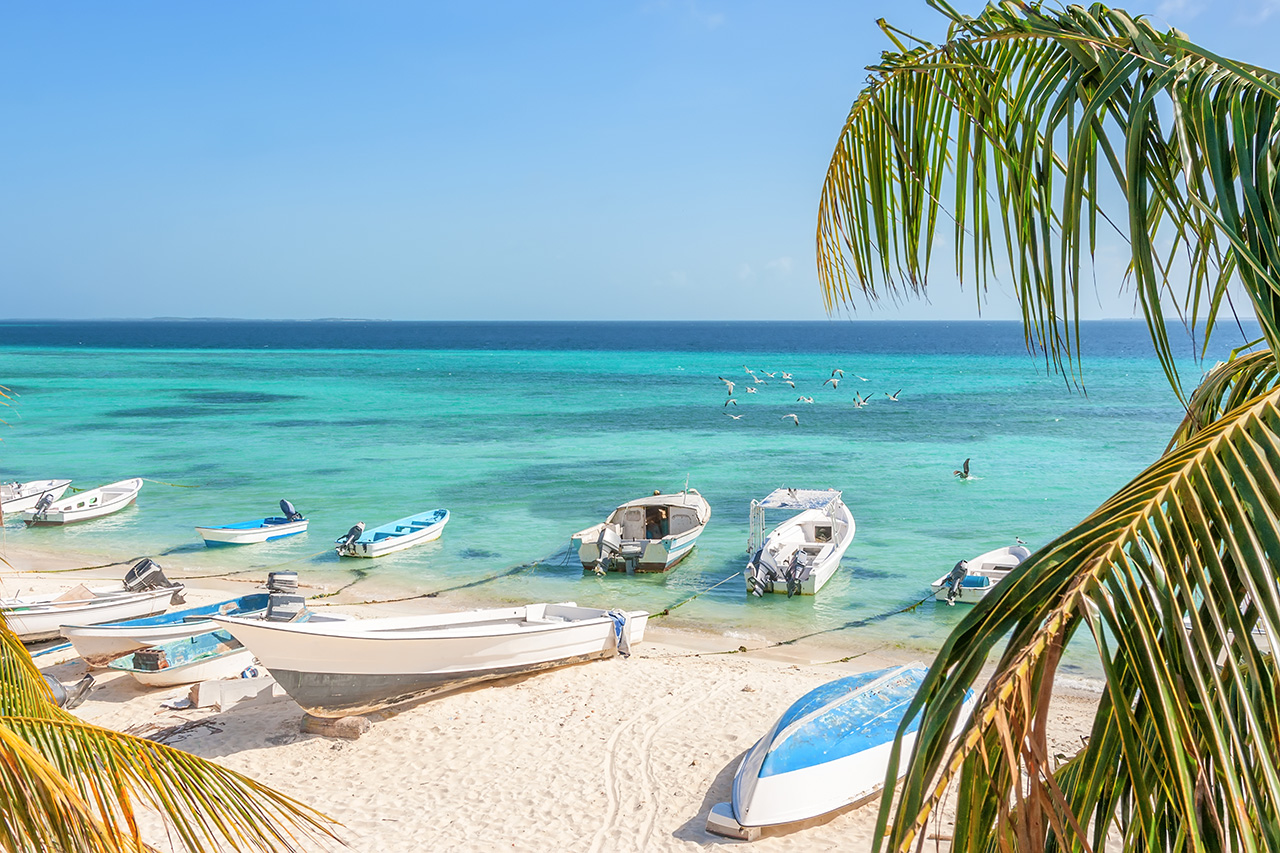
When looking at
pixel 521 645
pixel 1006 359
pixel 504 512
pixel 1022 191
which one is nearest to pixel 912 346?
pixel 1006 359

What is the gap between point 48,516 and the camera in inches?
1011

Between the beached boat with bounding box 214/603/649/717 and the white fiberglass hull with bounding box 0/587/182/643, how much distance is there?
5.85 meters

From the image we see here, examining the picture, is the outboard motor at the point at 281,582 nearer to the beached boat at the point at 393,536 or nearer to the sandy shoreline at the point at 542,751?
the sandy shoreline at the point at 542,751

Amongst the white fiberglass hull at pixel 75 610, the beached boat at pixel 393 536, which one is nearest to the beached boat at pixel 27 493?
the beached boat at pixel 393 536

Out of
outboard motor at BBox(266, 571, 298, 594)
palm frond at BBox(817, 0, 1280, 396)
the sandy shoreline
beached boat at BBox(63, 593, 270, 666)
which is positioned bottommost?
the sandy shoreline

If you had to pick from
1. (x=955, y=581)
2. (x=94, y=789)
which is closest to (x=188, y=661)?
(x=94, y=789)

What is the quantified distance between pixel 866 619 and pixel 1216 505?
17.3 metres

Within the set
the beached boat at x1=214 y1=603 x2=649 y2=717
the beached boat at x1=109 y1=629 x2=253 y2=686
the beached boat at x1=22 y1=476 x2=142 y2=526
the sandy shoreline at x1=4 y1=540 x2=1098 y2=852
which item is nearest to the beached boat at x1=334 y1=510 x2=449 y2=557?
the beached boat at x1=109 y1=629 x2=253 y2=686

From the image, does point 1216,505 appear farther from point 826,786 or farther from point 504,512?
point 504,512

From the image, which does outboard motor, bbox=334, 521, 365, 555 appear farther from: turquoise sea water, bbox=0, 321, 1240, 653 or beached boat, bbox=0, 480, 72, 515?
beached boat, bbox=0, 480, 72, 515

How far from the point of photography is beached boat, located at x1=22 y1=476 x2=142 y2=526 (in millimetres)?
25750

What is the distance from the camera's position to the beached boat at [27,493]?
26.3m

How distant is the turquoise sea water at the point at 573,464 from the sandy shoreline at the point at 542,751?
3962mm

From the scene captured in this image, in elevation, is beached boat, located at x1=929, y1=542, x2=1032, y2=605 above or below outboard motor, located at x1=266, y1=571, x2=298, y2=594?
below
